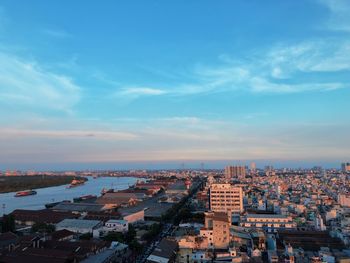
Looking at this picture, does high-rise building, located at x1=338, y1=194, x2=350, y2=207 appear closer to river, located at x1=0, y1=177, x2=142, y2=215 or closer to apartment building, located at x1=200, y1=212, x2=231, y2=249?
apartment building, located at x1=200, y1=212, x2=231, y2=249

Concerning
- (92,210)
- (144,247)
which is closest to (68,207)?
(92,210)

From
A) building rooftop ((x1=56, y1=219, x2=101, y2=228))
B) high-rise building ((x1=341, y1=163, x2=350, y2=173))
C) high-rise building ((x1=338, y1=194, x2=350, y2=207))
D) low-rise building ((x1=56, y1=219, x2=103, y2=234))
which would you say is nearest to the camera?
low-rise building ((x1=56, y1=219, x2=103, y2=234))

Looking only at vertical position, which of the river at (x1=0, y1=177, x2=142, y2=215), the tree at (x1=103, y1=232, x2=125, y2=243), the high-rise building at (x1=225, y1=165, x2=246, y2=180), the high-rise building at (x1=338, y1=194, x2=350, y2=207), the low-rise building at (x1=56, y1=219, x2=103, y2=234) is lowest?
the river at (x1=0, y1=177, x2=142, y2=215)

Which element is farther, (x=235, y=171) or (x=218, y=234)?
Result: (x=235, y=171)

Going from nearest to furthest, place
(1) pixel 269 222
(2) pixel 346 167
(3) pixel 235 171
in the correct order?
(1) pixel 269 222
(3) pixel 235 171
(2) pixel 346 167

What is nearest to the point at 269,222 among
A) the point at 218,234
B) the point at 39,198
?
the point at 218,234

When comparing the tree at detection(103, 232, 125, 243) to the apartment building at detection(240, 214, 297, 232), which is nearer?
the tree at detection(103, 232, 125, 243)

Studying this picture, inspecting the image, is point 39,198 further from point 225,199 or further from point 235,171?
point 235,171

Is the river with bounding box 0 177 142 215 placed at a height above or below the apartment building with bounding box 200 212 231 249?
below

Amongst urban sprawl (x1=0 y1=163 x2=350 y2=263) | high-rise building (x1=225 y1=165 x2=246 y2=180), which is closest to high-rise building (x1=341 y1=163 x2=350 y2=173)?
high-rise building (x1=225 y1=165 x2=246 y2=180)
